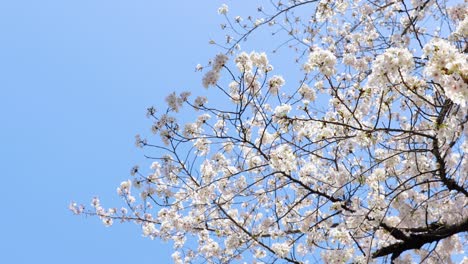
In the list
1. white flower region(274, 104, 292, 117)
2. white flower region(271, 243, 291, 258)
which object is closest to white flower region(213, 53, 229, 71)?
white flower region(274, 104, 292, 117)

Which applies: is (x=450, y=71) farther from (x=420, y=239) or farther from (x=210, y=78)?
(x=420, y=239)

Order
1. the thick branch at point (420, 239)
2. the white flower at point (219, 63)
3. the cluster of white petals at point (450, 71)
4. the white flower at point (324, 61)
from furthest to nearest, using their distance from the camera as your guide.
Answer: the white flower at point (219, 63) → the thick branch at point (420, 239) → the white flower at point (324, 61) → the cluster of white petals at point (450, 71)

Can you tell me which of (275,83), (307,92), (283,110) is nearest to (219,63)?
(275,83)

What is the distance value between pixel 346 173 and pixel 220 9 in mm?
2666

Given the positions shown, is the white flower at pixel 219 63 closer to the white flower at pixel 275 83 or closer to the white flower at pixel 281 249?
the white flower at pixel 275 83

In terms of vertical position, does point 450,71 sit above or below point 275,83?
below

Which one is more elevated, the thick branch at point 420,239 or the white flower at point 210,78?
the white flower at point 210,78

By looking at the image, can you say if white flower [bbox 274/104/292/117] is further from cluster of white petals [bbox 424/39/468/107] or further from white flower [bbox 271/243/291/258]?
cluster of white petals [bbox 424/39/468/107]

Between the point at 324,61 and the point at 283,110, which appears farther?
the point at 283,110

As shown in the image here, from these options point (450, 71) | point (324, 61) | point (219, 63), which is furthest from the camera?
point (219, 63)

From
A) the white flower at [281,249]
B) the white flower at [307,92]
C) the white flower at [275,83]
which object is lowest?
the white flower at [281,249]

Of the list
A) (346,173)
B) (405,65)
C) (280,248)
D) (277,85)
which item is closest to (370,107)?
(346,173)

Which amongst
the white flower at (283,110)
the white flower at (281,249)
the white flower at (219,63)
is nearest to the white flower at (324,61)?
the white flower at (283,110)

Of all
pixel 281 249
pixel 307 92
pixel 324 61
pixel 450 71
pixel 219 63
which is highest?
pixel 219 63
